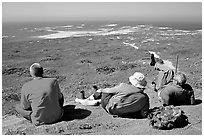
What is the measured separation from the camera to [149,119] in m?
6.71

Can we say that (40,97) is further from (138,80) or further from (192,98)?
(192,98)

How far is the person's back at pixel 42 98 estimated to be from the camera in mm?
6492

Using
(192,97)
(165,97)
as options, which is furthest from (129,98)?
(192,97)

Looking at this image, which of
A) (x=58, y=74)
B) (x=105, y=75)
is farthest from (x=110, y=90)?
(x=58, y=74)

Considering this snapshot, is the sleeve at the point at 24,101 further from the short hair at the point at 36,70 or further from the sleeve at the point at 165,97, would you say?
the sleeve at the point at 165,97

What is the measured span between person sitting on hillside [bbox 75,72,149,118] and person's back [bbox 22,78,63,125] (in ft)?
4.04

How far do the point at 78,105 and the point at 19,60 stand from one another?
14.0 meters

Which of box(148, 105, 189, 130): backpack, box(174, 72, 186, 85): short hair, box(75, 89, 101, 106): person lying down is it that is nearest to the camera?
box(148, 105, 189, 130): backpack

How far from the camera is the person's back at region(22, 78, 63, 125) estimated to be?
6.49m

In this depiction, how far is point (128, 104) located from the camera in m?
6.83

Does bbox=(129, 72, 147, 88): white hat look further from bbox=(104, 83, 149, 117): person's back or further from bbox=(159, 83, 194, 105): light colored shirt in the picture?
bbox=(159, 83, 194, 105): light colored shirt

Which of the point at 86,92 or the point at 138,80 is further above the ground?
the point at 138,80

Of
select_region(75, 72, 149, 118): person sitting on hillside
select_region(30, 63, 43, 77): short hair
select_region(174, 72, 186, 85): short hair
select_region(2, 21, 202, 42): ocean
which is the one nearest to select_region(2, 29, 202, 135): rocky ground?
select_region(75, 72, 149, 118): person sitting on hillside

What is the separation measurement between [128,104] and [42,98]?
6.23 ft
